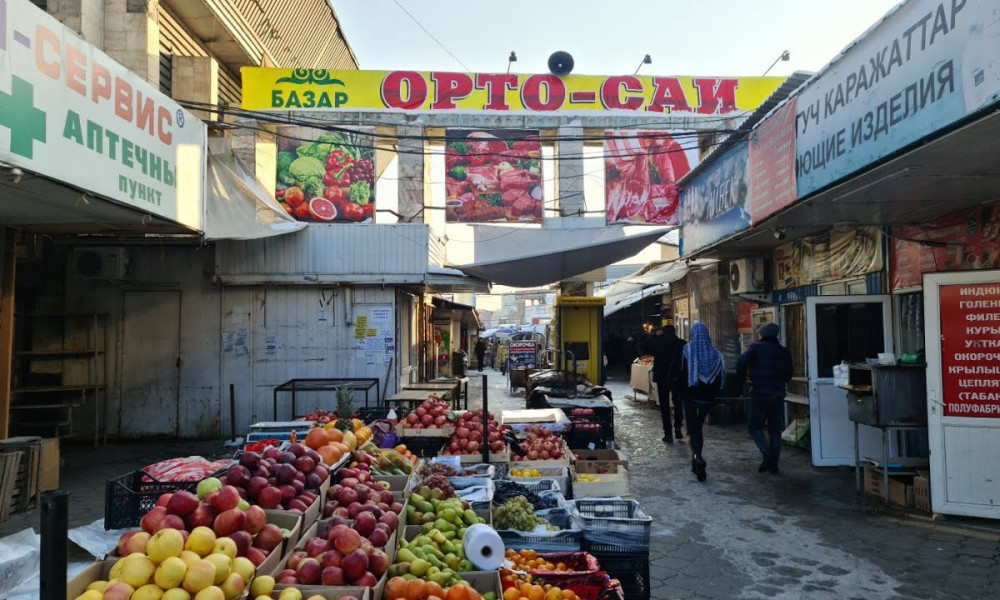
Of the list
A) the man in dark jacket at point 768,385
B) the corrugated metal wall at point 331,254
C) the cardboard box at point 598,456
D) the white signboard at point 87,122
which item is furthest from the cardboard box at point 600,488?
the corrugated metal wall at point 331,254

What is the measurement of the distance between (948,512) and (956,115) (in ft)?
12.7

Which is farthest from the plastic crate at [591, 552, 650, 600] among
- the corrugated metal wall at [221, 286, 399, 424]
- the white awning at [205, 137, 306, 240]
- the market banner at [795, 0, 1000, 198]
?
the corrugated metal wall at [221, 286, 399, 424]

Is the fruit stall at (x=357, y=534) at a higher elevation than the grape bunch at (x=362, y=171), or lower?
→ lower

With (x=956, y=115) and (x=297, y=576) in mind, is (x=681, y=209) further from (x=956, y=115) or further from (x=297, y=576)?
(x=297, y=576)

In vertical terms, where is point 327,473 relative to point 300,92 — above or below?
below

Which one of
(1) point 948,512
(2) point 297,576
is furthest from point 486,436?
(1) point 948,512

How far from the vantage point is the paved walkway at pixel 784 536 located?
4520mm

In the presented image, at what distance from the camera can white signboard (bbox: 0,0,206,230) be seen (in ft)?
16.0

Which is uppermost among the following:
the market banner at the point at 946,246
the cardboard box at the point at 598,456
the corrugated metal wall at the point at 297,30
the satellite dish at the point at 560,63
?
the corrugated metal wall at the point at 297,30

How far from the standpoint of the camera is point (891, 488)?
645 centimetres

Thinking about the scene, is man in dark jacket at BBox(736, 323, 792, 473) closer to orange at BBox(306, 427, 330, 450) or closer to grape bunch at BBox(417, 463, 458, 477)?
grape bunch at BBox(417, 463, 458, 477)

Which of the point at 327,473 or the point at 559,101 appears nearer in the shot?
the point at 327,473

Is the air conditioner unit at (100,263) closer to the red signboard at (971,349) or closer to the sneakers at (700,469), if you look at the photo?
the sneakers at (700,469)

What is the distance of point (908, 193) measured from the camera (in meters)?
→ 5.80
